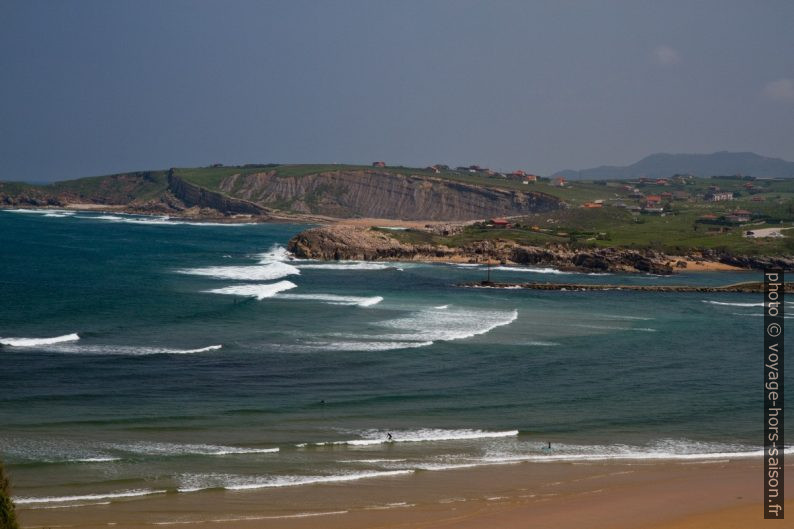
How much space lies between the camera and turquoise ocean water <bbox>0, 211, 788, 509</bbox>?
88.5 feet

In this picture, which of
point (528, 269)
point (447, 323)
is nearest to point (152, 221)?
point (528, 269)

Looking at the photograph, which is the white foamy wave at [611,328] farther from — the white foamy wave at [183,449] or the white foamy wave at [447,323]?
the white foamy wave at [183,449]

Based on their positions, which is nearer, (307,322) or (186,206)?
(307,322)

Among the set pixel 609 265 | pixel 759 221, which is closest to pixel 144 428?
pixel 609 265

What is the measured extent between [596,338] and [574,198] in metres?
116

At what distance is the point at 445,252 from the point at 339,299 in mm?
37424

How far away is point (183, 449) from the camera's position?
27438 mm

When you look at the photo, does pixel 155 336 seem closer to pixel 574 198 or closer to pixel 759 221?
pixel 759 221

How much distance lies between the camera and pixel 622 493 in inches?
992

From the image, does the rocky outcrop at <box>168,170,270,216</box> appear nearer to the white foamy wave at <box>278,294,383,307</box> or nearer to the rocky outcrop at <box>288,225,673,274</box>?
the rocky outcrop at <box>288,225,673,274</box>

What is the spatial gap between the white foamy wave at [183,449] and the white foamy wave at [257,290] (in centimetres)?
3359

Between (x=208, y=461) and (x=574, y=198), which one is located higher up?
(x=574, y=198)

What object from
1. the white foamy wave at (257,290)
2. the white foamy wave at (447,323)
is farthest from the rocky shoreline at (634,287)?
the white foamy wave at (257,290)

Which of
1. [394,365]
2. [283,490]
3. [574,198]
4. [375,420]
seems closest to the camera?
[283,490]
